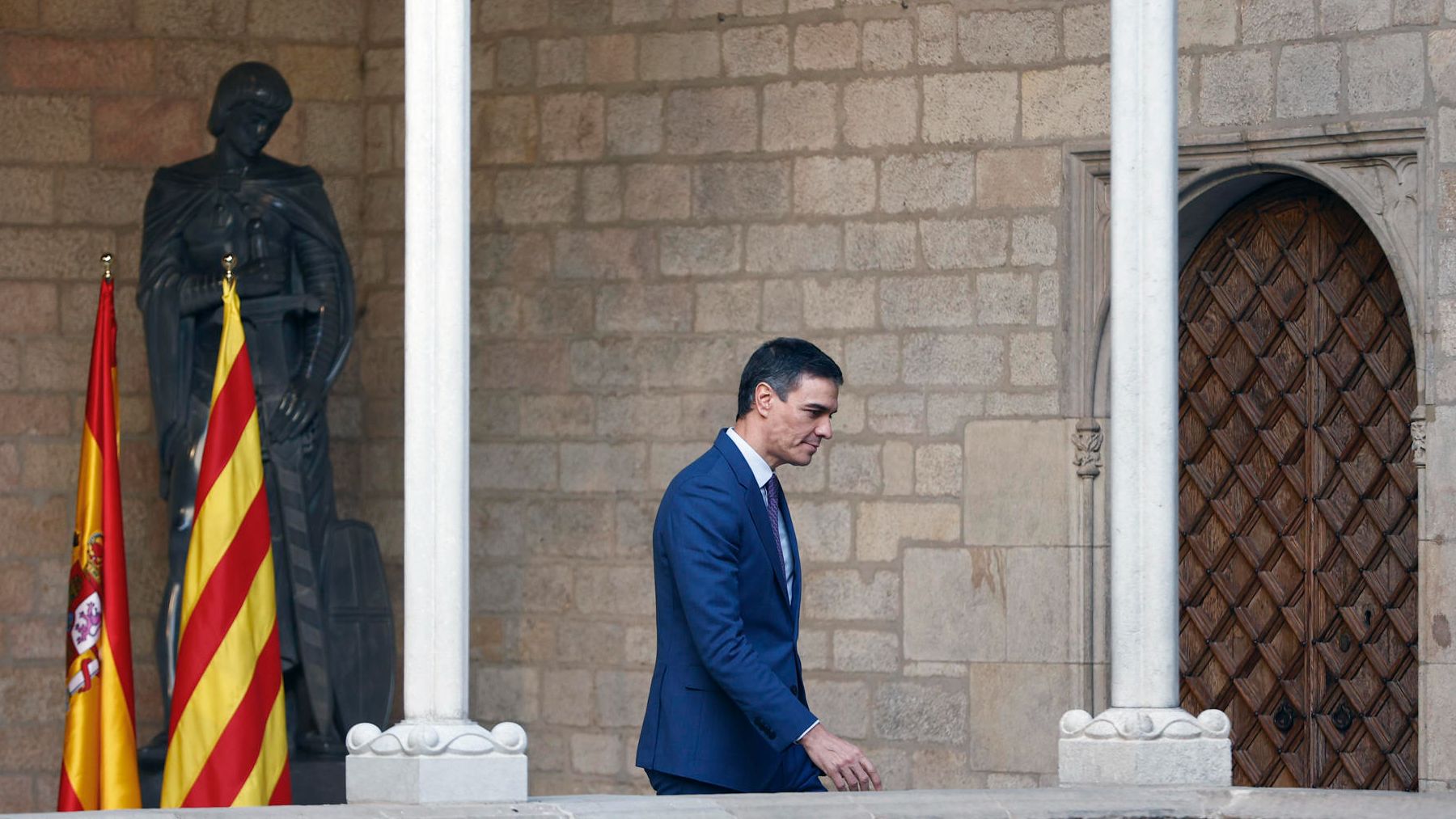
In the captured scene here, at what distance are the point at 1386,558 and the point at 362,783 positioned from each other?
317 centimetres

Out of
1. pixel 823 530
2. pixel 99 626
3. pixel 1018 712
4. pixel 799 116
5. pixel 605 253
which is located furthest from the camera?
pixel 605 253

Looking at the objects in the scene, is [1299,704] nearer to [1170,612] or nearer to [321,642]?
[1170,612]

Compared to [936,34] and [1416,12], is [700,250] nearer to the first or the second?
[936,34]

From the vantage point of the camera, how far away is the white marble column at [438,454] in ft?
13.1

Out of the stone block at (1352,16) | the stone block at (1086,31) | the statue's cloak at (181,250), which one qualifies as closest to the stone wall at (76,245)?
the statue's cloak at (181,250)

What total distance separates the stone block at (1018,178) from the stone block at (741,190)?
23.5 inches

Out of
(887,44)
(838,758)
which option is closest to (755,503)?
(838,758)

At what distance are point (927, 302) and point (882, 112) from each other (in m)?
0.56

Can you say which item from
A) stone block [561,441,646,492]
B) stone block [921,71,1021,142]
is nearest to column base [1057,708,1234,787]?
stone block [921,71,1021,142]

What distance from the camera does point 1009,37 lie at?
660 centimetres

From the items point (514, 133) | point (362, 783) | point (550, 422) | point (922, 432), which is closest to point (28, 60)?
point (514, 133)

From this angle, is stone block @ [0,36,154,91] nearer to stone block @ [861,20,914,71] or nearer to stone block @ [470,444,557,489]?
stone block @ [470,444,557,489]

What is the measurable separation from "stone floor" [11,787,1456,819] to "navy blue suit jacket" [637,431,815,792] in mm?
112

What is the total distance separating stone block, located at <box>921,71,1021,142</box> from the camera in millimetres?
6586
